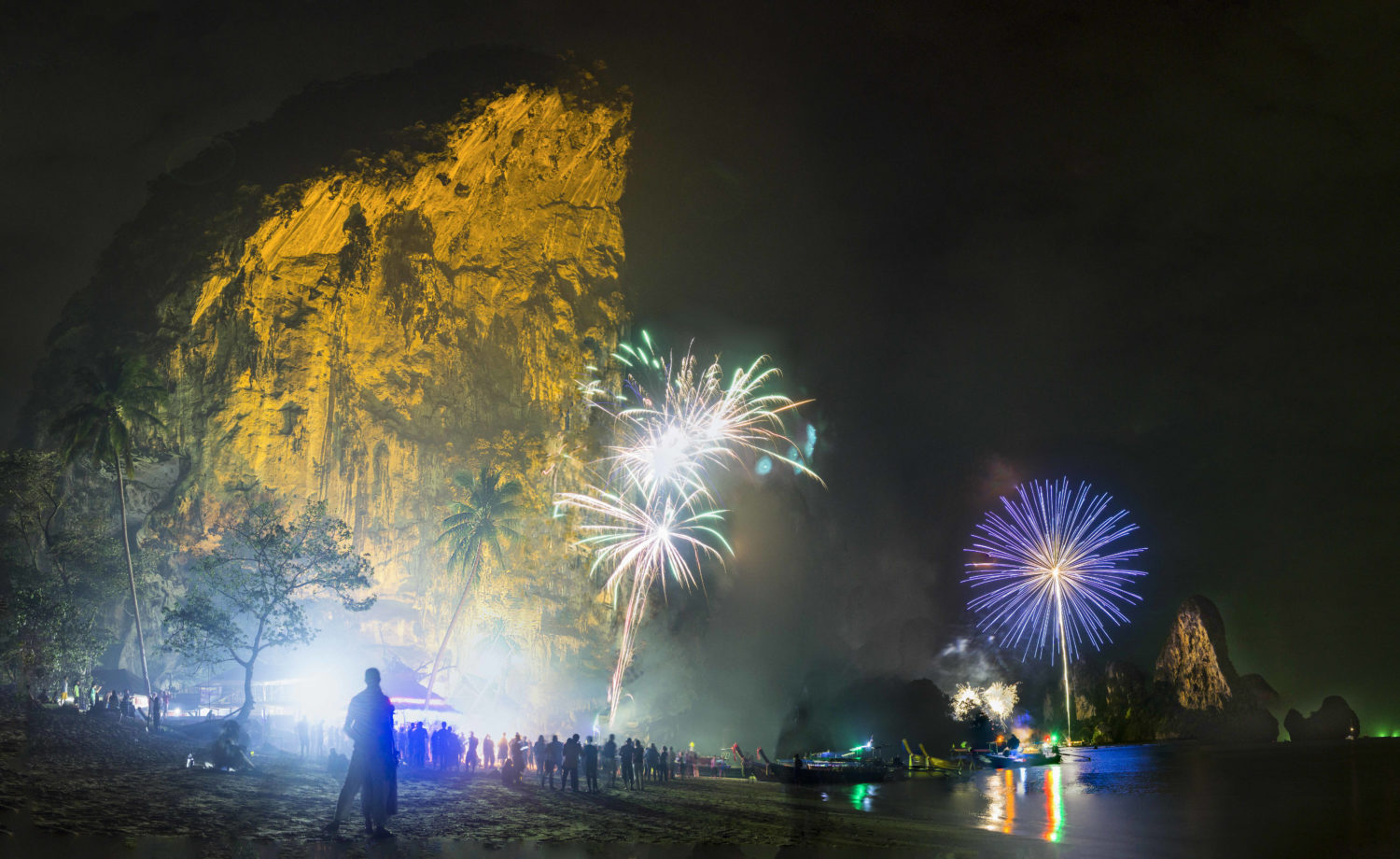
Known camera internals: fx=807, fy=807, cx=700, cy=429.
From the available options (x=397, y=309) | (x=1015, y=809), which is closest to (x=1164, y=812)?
(x=1015, y=809)

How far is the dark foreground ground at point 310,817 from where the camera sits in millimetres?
10359

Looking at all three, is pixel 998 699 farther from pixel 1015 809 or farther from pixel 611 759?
pixel 611 759

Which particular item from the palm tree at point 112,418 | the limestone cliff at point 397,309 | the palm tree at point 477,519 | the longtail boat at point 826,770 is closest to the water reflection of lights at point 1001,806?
the longtail boat at point 826,770

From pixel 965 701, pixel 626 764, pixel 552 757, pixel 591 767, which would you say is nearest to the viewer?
pixel 591 767

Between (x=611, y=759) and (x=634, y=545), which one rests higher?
(x=634, y=545)

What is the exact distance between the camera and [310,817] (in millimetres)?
13273

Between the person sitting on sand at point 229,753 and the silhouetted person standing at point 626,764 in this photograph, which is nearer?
the person sitting on sand at point 229,753

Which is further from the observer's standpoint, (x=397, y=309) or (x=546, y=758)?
(x=397, y=309)

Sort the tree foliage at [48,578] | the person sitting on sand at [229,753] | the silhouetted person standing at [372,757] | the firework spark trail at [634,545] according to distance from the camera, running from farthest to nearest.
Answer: the firework spark trail at [634,545], the tree foliage at [48,578], the person sitting on sand at [229,753], the silhouetted person standing at [372,757]

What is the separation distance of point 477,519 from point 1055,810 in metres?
41.5

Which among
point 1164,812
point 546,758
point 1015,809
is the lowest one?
point 1164,812

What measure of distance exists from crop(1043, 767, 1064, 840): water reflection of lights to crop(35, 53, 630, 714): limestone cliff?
1367 inches

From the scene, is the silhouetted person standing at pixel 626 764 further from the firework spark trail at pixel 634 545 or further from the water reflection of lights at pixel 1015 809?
the firework spark trail at pixel 634 545

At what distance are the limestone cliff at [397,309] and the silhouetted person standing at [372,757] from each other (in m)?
53.6
